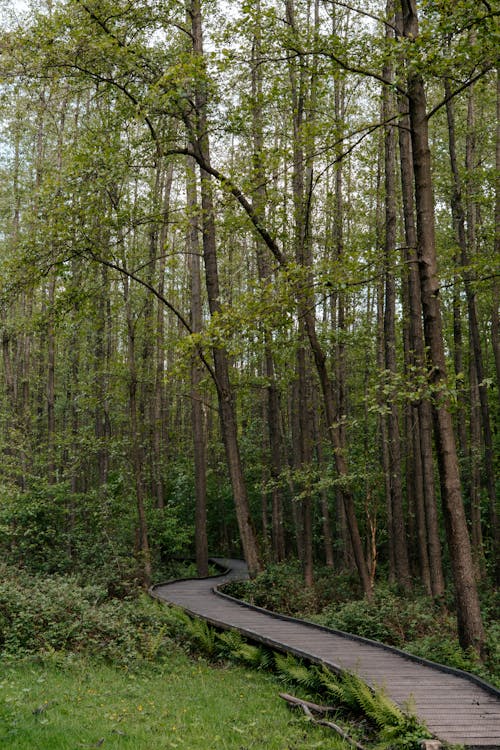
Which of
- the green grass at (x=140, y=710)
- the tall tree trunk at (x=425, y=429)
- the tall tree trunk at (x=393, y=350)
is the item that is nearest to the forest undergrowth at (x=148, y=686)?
the green grass at (x=140, y=710)

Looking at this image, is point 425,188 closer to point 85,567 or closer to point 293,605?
point 293,605

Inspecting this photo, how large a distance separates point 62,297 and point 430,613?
890 centimetres

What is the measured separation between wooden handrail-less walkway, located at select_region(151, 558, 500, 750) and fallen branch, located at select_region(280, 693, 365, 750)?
487mm

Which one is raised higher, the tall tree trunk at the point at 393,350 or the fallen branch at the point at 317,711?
the tall tree trunk at the point at 393,350

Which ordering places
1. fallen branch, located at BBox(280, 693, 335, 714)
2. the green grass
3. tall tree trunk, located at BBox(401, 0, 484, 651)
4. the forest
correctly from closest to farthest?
the green grass < fallen branch, located at BBox(280, 693, 335, 714) < tall tree trunk, located at BBox(401, 0, 484, 651) < the forest

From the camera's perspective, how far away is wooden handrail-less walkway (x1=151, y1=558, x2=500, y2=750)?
5574 mm

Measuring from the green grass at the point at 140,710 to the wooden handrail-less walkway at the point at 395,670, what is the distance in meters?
0.76

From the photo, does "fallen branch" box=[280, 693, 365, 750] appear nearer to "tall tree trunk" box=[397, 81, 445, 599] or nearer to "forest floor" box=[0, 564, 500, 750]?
"forest floor" box=[0, 564, 500, 750]

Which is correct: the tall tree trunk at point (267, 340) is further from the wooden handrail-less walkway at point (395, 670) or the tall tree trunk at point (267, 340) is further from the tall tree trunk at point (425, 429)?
the wooden handrail-less walkway at point (395, 670)

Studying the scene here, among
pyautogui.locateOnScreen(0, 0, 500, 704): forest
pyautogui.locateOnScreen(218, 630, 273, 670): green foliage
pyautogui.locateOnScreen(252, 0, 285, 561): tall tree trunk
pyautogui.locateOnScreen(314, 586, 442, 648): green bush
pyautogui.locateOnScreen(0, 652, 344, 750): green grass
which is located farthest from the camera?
pyautogui.locateOnScreen(252, 0, 285, 561): tall tree trunk

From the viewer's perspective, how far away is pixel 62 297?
1228 centimetres

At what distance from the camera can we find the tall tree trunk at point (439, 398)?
26.2 feet

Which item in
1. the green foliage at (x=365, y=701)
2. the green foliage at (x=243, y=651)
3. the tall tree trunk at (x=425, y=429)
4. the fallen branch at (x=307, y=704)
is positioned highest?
the tall tree trunk at (x=425, y=429)

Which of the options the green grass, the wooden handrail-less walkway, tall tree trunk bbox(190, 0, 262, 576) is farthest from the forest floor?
tall tree trunk bbox(190, 0, 262, 576)
